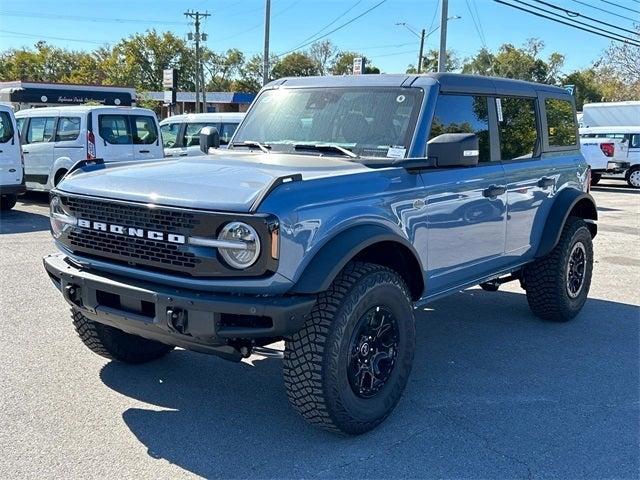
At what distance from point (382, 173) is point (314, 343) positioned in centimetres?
113

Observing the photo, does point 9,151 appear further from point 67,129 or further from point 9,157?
point 67,129

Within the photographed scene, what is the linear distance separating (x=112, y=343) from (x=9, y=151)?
883 cm

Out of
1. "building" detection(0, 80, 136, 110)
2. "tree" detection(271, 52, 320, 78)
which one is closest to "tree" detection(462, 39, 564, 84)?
"tree" detection(271, 52, 320, 78)

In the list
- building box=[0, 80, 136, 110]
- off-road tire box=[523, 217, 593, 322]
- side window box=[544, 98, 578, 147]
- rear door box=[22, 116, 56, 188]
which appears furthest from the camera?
building box=[0, 80, 136, 110]

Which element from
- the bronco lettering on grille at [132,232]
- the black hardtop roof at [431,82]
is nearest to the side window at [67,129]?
the black hardtop roof at [431,82]

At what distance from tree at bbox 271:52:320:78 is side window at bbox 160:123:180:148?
5997cm

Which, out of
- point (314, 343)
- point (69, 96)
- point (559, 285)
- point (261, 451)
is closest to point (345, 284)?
point (314, 343)

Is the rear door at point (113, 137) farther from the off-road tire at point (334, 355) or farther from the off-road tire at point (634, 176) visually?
the off-road tire at point (634, 176)

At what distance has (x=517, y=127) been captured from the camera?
5.35 m

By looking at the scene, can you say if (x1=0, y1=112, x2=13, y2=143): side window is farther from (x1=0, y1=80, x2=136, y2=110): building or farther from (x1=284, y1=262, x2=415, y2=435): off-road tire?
(x1=0, y1=80, x2=136, y2=110): building

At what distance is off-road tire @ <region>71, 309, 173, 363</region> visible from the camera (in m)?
4.23

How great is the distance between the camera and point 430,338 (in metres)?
5.40

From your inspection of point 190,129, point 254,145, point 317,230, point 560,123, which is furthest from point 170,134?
point 317,230

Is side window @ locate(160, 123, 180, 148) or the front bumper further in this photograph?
side window @ locate(160, 123, 180, 148)
